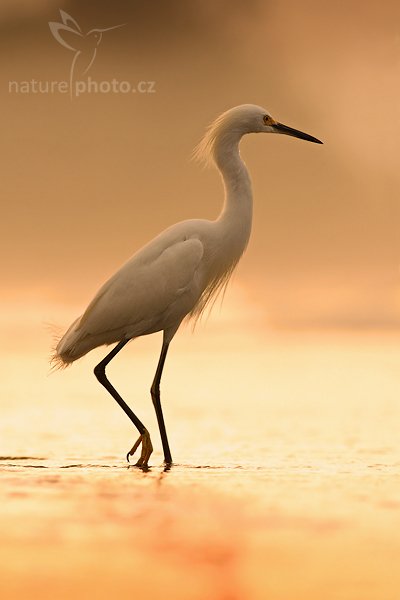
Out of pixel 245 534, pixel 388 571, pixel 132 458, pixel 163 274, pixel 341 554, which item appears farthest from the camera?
pixel 132 458

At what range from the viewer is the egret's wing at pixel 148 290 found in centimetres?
1070

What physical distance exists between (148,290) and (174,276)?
0.26 metres

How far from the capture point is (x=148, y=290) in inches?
422

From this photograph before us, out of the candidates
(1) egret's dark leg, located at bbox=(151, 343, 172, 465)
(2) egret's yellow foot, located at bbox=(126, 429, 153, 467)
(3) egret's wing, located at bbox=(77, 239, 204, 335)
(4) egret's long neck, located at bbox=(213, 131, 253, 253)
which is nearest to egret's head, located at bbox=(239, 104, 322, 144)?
(4) egret's long neck, located at bbox=(213, 131, 253, 253)

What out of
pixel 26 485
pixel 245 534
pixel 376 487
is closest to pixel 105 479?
pixel 26 485

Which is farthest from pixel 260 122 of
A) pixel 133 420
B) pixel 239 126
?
pixel 133 420

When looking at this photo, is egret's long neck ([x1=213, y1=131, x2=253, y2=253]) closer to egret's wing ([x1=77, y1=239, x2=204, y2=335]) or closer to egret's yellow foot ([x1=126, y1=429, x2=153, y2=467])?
egret's wing ([x1=77, y1=239, x2=204, y2=335])

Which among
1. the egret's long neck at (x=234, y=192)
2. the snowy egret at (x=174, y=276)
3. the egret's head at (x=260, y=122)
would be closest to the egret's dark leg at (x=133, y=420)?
the snowy egret at (x=174, y=276)

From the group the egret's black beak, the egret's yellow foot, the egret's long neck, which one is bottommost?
the egret's yellow foot

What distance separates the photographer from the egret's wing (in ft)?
35.1

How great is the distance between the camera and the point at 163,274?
10.7 m

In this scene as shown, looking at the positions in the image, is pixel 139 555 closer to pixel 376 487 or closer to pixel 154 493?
pixel 154 493

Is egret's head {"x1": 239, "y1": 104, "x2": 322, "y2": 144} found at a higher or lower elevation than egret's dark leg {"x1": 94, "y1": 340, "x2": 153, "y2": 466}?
higher

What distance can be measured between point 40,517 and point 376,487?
8.99ft
